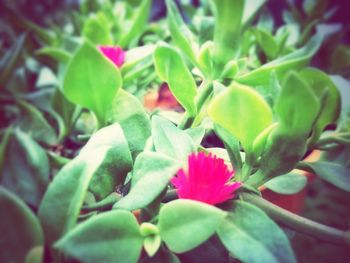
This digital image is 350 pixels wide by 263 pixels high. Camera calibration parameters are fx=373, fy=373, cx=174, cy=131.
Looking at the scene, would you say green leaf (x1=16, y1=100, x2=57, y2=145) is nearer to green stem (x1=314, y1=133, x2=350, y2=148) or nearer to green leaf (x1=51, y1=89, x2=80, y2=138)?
green leaf (x1=51, y1=89, x2=80, y2=138)

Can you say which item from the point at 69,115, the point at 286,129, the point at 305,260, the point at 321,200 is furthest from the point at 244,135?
the point at 321,200

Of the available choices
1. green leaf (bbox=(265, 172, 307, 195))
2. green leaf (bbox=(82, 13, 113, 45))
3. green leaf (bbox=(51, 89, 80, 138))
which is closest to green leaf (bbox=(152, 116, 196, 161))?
green leaf (bbox=(265, 172, 307, 195))

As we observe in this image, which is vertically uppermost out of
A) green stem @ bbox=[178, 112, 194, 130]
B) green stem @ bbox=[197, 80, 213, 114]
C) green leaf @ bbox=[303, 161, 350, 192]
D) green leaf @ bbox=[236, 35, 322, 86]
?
green leaf @ bbox=[236, 35, 322, 86]

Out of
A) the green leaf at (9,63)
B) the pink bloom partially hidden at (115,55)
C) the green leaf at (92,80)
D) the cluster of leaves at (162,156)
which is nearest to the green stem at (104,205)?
the cluster of leaves at (162,156)

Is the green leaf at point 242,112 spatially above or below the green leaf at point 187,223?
above

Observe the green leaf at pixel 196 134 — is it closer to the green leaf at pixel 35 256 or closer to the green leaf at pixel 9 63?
the green leaf at pixel 35 256

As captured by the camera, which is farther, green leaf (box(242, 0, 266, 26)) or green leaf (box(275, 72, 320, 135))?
green leaf (box(242, 0, 266, 26))

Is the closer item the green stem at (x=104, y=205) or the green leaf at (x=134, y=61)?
the green stem at (x=104, y=205)
